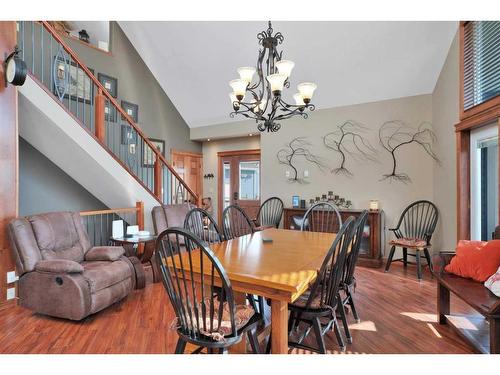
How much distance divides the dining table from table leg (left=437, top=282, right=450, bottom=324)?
1.12 m

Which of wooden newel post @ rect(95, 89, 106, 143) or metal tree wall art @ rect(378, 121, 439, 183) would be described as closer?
wooden newel post @ rect(95, 89, 106, 143)

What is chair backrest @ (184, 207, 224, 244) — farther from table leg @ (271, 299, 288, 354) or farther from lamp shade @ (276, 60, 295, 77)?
lamp shade @ (276, 60, 295, 77)

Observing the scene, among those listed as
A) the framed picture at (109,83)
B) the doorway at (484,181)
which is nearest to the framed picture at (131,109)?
the framed picture at (109,83)

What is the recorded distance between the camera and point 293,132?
5.39 m

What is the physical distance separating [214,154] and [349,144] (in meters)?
3.39

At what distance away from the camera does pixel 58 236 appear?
2.88 meters

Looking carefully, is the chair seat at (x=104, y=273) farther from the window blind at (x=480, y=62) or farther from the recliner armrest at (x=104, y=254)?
the window blind at (x=480, y=62)

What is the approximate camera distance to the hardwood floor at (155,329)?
6.99ft

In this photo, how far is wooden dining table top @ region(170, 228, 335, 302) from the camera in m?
1.56

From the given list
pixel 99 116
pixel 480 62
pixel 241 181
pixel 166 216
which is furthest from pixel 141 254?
pixel 480 62

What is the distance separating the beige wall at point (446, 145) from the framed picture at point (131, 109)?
528 cm

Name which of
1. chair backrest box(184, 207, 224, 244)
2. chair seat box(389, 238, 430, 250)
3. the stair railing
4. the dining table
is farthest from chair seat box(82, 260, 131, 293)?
chair seat box(389, 238, 430, 250)

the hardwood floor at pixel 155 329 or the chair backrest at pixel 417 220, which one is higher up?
the chair backrest at pixel 417 220
